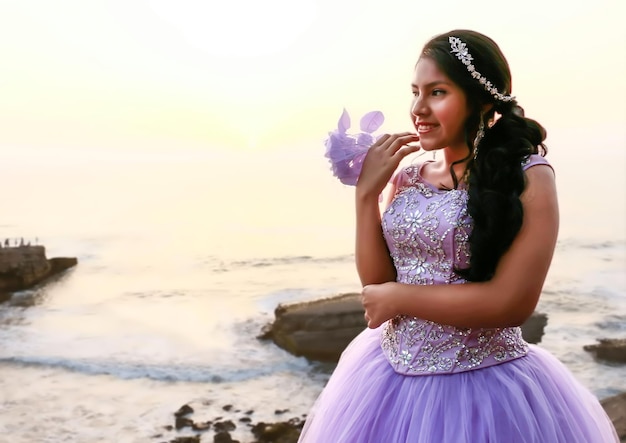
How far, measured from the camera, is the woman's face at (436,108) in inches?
62.8

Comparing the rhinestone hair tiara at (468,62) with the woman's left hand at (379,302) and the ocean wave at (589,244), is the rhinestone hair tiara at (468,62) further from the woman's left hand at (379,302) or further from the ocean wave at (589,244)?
the ocean wave at (589,244)

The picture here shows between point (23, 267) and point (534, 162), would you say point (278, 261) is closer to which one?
point (23, 267)

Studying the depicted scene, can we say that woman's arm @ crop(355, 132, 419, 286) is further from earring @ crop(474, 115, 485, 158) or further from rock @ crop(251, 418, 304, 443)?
rock @ crop(251, 418, 304, 443)

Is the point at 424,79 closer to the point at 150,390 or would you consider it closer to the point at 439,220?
the point at 439,220

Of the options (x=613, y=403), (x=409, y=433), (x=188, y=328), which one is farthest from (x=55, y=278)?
(x=409, y=433)

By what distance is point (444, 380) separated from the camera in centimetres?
159

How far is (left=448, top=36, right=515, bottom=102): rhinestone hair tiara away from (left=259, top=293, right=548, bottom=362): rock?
454 centimetres

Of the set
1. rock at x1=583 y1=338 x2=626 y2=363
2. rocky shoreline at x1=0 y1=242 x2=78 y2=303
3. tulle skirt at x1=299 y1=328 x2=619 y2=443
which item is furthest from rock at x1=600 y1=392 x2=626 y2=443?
rocky shoreline at x1=0 y1=242 x2=78 y2=303

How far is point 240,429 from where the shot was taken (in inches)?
212

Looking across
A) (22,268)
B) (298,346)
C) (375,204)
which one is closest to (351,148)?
(375,204)

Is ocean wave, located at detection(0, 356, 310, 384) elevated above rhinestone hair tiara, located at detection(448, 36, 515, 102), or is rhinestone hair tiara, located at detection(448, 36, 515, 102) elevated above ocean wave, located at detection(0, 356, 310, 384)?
rhinestone hair tiara, located at detection(448, 36, 515, 102)

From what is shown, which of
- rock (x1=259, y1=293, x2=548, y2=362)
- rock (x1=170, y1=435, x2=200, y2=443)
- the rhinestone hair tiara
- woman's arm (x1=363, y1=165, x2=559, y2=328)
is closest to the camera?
woman's arm (x1=363, y1=165, x2=559, y2=328)

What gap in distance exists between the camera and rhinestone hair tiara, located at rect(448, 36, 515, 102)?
1568 mm

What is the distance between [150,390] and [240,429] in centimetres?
157
